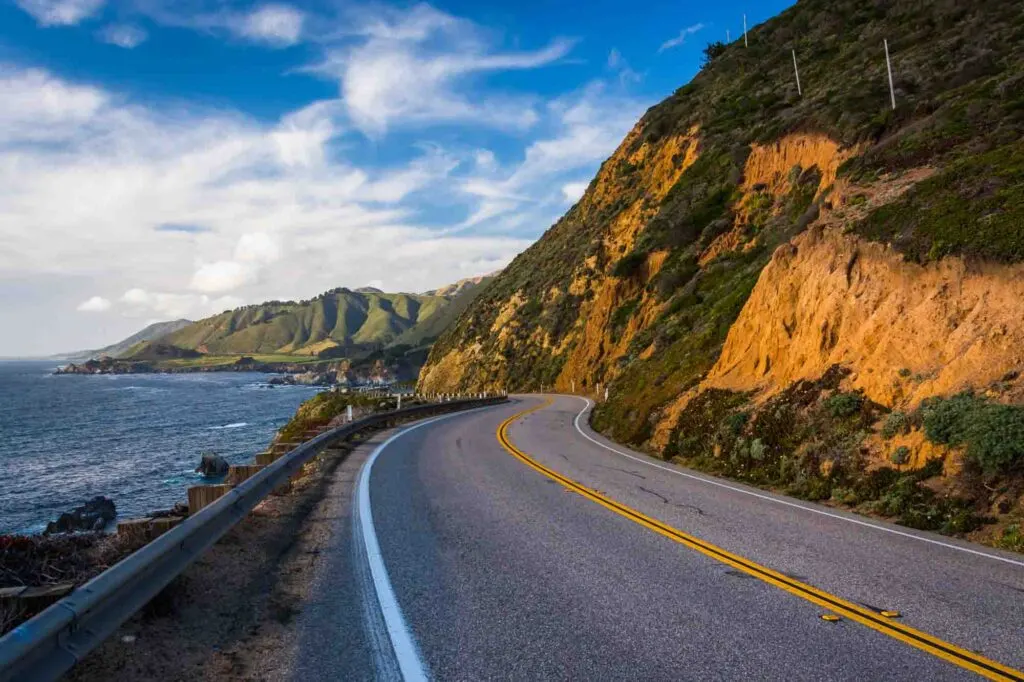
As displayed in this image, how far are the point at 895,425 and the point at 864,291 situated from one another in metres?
4.41

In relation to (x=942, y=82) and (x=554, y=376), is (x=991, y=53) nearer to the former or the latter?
(x=942, y=82)

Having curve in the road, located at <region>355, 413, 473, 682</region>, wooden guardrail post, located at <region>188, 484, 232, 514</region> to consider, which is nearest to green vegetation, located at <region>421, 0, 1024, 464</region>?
curve in the road, located at <region>355, 413, 473, 682</region>

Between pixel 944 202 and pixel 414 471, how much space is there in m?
12.4

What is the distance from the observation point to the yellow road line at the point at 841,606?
4312 mm

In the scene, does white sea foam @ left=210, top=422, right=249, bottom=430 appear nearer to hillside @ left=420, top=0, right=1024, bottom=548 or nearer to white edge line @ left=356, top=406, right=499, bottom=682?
hillside @ left=420, top=0, right=1024, bottom=548

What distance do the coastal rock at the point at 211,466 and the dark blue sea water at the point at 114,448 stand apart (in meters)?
0.71

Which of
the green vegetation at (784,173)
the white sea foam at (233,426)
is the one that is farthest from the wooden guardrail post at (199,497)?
the white sea foam at (233,426)

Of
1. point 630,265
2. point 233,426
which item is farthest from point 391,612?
point 233,426

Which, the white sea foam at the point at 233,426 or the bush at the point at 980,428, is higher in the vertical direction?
the bush at the point at 980,428

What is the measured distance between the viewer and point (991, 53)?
80.1ft

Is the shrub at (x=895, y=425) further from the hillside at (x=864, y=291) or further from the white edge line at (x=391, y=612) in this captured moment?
the white edge line at (x=391, y=612)

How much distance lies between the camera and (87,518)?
26.0 metres

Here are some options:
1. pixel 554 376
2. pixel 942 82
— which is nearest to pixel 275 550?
pixel 942 82

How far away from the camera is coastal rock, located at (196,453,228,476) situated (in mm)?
37972
